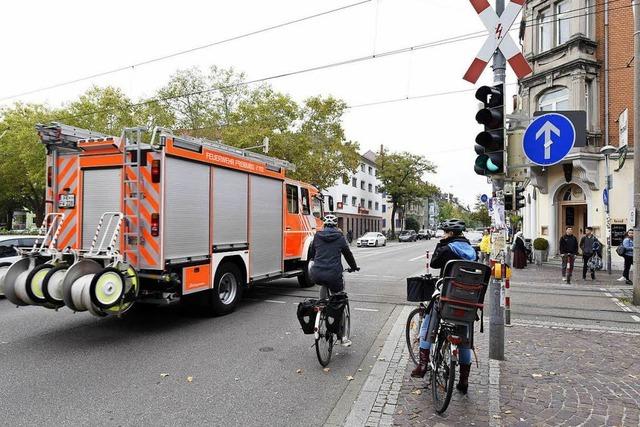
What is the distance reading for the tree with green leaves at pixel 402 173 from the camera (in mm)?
55312

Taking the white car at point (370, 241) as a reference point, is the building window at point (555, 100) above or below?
above

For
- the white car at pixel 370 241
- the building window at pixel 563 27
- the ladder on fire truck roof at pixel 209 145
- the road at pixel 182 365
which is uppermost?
the building window at pixel 563 27

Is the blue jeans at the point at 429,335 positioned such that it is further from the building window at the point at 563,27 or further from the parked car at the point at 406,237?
the parked car at the point at 406,237

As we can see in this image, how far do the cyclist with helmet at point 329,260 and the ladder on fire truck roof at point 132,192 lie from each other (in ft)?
9.03

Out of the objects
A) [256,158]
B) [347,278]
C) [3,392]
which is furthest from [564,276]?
[3,392]

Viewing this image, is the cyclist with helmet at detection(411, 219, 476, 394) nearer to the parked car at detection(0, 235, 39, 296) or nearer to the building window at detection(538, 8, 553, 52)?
the parked car at detection(0, 235, 39, 296)

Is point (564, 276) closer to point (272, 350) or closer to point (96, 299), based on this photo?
point (272, 350)

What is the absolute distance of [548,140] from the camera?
5277mm

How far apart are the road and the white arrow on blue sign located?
319cm

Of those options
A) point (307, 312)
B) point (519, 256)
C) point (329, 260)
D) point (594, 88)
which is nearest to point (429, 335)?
point (307, 312)

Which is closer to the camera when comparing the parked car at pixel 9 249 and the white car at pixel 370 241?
the parked car at pixel 9 249

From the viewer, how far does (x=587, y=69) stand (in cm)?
1680

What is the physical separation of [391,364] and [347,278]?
26.7 ft

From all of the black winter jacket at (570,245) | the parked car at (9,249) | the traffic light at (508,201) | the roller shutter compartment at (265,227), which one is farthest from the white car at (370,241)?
the parked car at (9,249)
